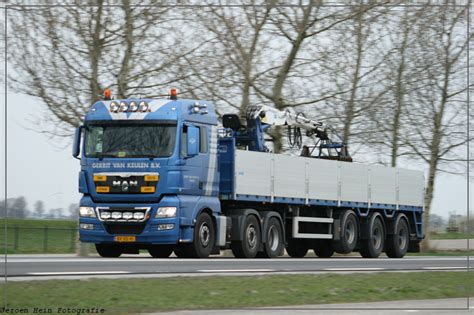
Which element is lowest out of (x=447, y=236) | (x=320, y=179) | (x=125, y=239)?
(x=447, y=236)

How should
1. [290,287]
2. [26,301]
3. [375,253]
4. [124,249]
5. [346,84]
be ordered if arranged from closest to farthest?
[26,301], [290,287], [124,249], [346,84], [375,253]

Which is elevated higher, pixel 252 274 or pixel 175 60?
pixel 175 60

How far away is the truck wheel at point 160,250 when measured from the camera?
27828 mm

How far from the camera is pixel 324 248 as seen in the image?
114 ft

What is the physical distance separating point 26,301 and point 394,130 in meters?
19.0

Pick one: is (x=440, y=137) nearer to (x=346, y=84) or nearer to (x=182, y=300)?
(x=346, y=84)

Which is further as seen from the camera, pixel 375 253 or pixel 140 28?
pixel 375 253

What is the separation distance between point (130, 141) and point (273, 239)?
19.4ft

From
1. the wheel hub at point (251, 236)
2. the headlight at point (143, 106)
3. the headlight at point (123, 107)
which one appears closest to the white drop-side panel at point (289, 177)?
the wheel hub at point (251, 236)

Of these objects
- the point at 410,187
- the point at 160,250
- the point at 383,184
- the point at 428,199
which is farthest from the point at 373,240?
the point at 160,250

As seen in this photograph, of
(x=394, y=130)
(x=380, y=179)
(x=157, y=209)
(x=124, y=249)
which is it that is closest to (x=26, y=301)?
(x=157, y=209)

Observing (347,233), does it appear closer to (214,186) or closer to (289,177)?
(289,177)

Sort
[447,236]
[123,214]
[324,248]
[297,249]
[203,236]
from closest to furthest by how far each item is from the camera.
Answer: [123,214] < [203,236] < [297,249] < [324,248] < [447,236]

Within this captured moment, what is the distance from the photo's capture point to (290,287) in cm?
1712
